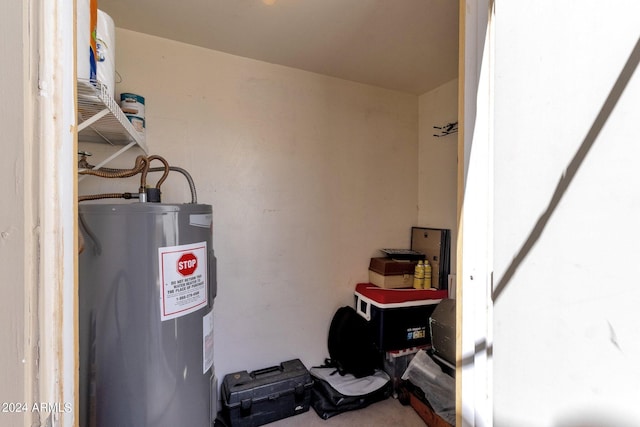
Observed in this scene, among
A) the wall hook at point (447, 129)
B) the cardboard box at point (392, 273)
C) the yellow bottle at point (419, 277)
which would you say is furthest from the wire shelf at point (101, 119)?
the wall hook at point (447, 129)

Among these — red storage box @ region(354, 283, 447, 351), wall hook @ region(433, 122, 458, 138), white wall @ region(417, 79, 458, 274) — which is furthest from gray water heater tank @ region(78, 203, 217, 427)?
wall hook @ region(433, 122, 458, 138)

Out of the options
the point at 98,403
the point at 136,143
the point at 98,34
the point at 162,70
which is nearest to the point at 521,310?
the point at 98,403

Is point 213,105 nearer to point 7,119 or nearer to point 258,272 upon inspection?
point 258,272

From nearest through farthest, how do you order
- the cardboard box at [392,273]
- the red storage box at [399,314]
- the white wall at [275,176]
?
the white wall at [275,176] → the red storage box at [399,314] → the cardboard box at [392,273]

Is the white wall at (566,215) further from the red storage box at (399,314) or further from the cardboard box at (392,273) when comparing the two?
the cardboard box at (392,273)

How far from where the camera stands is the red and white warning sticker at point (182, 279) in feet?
3.38

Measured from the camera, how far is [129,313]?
100 cm

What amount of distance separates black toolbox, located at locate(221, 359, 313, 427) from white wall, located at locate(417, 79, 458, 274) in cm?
143

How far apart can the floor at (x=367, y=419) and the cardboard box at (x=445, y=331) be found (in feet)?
1.69

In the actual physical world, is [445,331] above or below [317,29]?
below

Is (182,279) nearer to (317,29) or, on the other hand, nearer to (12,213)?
(12,213)

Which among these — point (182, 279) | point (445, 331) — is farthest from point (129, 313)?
point (445, 331)

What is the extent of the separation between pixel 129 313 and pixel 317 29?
1721 millimetres

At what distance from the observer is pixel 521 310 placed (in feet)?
1.83
